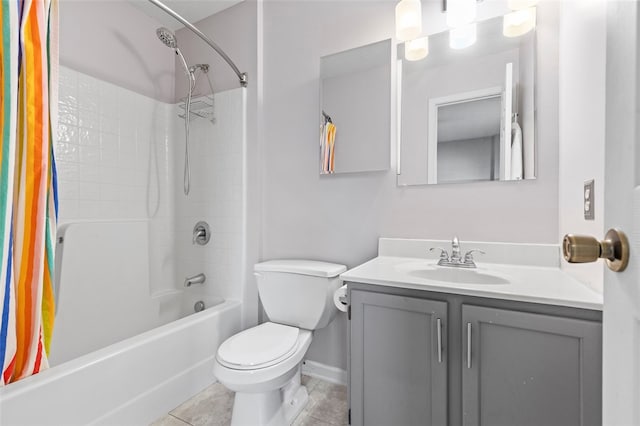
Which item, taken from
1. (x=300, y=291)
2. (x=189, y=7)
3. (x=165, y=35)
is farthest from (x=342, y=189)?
(x=189, y=7)

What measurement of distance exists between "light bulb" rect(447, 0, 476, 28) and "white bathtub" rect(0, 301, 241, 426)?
6.55 ft

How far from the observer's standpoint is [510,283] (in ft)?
3.32

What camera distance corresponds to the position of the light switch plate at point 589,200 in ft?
2.81

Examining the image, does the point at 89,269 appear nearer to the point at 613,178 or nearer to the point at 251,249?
the point at 251,249

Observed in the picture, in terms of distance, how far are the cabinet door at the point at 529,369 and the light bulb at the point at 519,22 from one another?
1.23 metres

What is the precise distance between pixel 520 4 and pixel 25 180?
6.56 ft

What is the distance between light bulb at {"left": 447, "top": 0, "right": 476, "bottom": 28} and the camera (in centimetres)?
138

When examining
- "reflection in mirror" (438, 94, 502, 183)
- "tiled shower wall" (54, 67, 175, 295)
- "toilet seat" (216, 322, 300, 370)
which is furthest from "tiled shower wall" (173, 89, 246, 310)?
"reflection in mirror" (438, 94, 502, 183)

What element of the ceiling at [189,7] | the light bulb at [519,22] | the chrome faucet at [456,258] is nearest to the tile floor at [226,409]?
the chrome faucet at [456,258]

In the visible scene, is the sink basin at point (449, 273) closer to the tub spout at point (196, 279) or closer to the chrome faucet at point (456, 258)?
the chrome faucet at point (456, 258)

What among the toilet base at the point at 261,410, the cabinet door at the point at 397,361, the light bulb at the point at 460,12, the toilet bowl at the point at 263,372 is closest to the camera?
the cabinet door at the point at 397,361

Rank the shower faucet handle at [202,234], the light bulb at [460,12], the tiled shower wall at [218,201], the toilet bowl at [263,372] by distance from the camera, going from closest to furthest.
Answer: the toilet bowl at [263,372], the light bulb at [460,12], the tiled shower wall at [218,201], the shower faucet handle at [202,234]

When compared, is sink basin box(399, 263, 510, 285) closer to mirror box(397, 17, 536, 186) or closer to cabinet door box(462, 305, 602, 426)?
cabinet door box(462, 305, 602, 426)

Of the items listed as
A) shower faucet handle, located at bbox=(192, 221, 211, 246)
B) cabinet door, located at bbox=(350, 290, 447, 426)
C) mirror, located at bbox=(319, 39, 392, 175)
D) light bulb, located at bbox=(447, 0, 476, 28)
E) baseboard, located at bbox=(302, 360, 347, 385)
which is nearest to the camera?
cabinet door, located at bbox=(350, 290, 447, 426)
